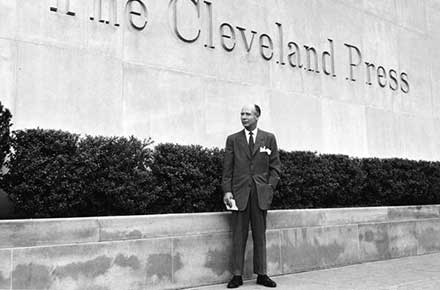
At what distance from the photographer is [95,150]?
5.77 m

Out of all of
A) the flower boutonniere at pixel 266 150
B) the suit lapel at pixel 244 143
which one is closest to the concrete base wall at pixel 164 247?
the suit lapel at pixel 244 143

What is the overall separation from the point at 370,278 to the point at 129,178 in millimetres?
3164

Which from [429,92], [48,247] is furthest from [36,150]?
[429,92]

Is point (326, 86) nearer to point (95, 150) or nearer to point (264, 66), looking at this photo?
point (264, 66)

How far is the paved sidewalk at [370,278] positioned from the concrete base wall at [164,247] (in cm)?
25

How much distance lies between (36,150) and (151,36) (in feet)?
9.40

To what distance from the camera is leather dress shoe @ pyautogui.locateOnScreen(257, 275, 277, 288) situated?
595 cm

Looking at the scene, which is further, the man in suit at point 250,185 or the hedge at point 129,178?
the man in suit at point 250,185

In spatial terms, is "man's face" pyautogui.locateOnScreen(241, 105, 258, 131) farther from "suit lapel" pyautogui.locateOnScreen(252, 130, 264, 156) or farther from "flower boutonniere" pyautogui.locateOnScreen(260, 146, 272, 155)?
"flower boutonniere" pyautogui.locateOnScreen(260, 146, 272, 155)

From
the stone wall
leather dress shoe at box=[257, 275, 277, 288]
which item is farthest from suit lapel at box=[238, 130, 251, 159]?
the stone wall

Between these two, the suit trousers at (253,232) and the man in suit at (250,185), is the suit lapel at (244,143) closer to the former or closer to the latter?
the man in suit at (250,185)

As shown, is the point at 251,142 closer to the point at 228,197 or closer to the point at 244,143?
the point at 244,143

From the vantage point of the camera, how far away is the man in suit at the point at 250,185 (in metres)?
6.11

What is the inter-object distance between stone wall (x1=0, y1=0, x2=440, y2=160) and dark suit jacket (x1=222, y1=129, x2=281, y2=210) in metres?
1.63
